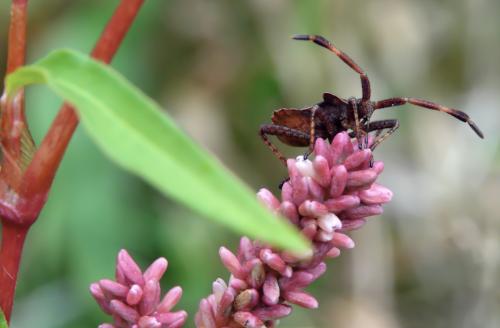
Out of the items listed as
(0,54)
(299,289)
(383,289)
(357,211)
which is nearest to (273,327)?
(299,289)

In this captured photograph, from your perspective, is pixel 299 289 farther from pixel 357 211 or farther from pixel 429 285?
pixel 429 285

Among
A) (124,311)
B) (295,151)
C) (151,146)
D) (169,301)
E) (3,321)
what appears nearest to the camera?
(151,146)

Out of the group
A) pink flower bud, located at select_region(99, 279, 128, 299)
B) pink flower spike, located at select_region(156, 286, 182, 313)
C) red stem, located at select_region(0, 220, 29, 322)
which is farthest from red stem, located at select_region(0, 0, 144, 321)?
pink flower spike, located at select_region(156, 286, 182, 313)

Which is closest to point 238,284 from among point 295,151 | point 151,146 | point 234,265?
point 234,265

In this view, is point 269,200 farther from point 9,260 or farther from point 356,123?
point 9,260

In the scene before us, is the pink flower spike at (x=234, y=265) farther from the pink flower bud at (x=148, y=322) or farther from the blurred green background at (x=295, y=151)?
the blurred green background at (x=295, y=151)

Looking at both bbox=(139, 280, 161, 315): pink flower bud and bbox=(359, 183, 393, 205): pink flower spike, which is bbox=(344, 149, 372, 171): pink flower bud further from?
bbox=(139, 280, 161, 315): pink flower bud
